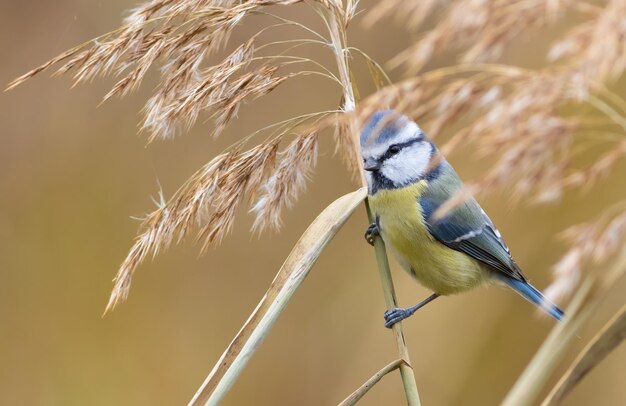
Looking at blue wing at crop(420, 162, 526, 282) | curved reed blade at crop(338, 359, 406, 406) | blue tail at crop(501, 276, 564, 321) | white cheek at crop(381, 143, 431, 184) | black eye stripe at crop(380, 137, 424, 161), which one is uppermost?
black eye stripe at crop(380, 137, 424, 161)

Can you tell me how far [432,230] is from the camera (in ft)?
6.78

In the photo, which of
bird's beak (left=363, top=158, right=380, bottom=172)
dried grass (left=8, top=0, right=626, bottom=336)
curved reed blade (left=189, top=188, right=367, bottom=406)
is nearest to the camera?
dried grass (left=8, top=0, right=626, bottom=336)

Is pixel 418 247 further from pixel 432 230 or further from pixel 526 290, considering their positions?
pixel 526 290

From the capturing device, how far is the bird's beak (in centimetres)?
184

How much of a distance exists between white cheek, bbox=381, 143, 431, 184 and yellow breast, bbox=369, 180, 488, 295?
0.03 metres

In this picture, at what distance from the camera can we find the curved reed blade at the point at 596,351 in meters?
0.73

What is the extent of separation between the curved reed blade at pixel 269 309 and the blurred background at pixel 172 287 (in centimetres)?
103

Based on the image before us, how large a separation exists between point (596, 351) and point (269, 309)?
442 mm

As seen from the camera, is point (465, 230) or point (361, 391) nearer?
point (361, 391)

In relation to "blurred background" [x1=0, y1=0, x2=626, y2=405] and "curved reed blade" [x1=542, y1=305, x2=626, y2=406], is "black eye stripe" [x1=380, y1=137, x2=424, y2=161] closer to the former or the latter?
"blurred background" [x1=0, y1=0, x2=626, y2=405]

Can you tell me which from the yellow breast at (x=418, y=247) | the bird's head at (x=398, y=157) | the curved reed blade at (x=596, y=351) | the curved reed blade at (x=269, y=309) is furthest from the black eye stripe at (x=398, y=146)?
the curved reed blade at (x=596, y=351)

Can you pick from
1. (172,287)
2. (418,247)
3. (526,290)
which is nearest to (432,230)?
(418,247)

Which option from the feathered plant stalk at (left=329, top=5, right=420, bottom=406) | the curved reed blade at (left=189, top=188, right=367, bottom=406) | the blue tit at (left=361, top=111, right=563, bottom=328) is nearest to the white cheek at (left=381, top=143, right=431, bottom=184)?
the blue tit at (left=361, top=111, right=563, bottom=328)

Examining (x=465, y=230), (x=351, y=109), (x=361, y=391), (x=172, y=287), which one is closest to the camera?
(x=361, y=391)
